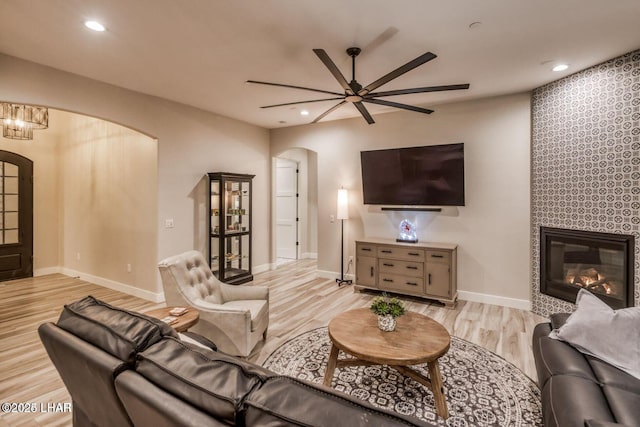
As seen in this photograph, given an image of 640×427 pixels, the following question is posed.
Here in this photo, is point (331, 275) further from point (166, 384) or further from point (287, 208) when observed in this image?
point (166, 384)

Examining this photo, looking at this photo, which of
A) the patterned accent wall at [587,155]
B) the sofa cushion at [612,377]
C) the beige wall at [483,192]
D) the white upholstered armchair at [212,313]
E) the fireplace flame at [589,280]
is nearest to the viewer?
the sofa cushion at [612,377]

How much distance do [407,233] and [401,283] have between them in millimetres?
775

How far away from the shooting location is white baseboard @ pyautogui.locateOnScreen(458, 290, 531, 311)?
14.1 ft

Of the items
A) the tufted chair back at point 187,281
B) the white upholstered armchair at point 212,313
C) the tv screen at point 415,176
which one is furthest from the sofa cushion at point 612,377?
the tv screen at point 415,176

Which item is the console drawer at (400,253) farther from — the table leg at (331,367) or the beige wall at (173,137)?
the beige wall at (173,137)

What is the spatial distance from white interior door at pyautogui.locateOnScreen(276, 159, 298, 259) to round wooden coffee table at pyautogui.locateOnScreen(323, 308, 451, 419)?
5227mm

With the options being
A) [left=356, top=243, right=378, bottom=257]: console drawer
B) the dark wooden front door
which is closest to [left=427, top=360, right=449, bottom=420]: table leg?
[left=356, top=243, right=378, bottom=257]: console drawer

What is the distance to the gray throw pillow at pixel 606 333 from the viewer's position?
5.93 ft

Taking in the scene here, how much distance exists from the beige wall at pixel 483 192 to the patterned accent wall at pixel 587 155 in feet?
0.53

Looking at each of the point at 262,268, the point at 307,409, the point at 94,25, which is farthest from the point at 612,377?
A: the point at 262,268

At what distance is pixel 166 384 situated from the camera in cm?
98

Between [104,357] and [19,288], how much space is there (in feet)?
18.9

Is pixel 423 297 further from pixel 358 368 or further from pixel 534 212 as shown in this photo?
pixel 358 368

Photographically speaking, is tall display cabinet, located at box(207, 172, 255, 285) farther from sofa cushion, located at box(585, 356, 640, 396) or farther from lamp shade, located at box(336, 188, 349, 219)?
sofa cushion, located at box(585, 356, 640, 396)
